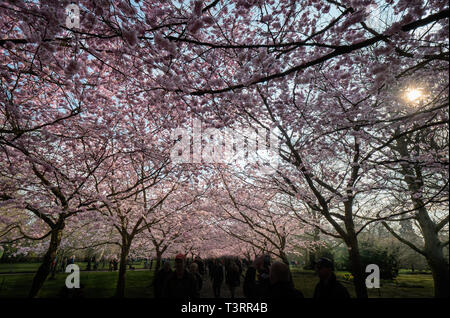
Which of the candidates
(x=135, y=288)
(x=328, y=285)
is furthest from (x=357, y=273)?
(x=135, y=288)

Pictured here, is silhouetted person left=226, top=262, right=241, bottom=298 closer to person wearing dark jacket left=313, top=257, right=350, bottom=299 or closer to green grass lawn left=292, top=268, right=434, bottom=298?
green grass lawn left=292, top=268, right=434, bottom=298

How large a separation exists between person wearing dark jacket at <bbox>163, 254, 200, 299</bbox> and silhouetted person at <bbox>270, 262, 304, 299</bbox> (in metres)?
1.78

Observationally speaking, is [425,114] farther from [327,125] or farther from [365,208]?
[365,208]

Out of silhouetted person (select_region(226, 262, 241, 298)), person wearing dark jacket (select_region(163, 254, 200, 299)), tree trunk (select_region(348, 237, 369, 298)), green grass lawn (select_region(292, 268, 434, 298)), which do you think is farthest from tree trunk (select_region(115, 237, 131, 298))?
green grass lawn (select_region(292, 268, 434, 298))

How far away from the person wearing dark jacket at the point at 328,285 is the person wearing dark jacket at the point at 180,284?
A: 2337 mm

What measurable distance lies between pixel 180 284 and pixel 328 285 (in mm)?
2703

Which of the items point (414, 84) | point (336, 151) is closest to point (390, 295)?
point (336, 151)

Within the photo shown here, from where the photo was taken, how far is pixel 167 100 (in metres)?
6.74

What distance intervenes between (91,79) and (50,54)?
2.19 m

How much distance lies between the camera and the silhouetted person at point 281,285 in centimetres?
318

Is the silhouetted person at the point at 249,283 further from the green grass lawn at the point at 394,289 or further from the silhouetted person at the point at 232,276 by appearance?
the green grass lawn at the point at 394,289

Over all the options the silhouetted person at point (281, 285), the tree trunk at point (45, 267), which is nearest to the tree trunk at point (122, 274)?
the tree trunk at point (45, 267)

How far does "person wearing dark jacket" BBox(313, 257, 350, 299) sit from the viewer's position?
126 inches
